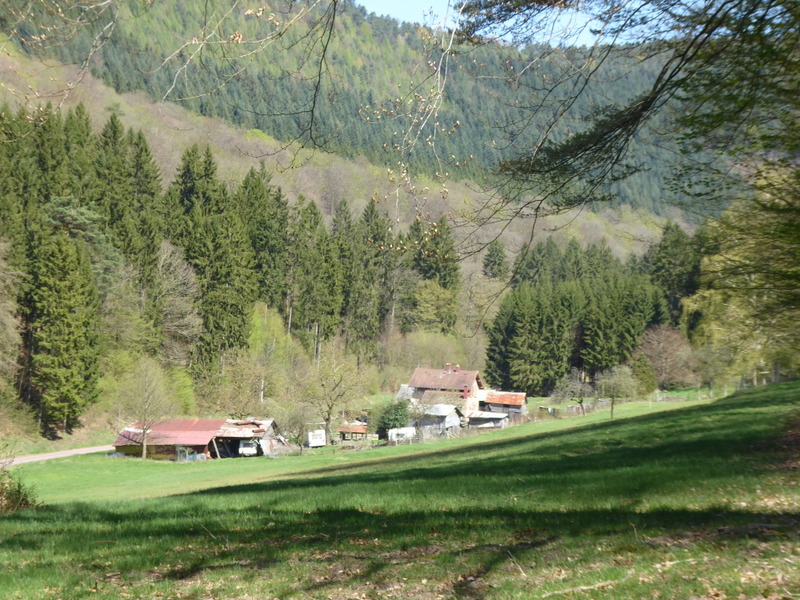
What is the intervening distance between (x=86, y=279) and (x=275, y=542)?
4214 centimetres

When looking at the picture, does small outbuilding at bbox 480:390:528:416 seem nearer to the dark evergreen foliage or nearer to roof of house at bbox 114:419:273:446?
the dark evergreen foliage

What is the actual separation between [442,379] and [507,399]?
268 inches

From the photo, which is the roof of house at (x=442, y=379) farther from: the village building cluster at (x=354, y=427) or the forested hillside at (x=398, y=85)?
→ the forested hillside at (x=398, y=85)

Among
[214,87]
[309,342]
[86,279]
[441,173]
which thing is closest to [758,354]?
[441,173]

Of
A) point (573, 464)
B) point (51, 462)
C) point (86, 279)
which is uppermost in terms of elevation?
point (86, 279)

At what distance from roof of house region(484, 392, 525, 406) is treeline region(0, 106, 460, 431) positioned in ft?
29.1

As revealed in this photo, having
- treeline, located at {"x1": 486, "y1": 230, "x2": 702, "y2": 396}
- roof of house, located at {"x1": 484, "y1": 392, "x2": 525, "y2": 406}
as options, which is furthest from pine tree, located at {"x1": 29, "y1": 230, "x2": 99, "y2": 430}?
treeline, located at {"x1": 486, "y1": 230, "x2": 702, "y2": 396}

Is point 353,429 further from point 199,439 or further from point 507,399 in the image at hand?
point 507,399

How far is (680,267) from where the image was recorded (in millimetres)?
14547

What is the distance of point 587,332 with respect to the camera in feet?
Result: 240

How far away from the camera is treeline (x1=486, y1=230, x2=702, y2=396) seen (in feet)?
229

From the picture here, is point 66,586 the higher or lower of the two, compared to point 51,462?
higher

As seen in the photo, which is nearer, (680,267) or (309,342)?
(680,267)

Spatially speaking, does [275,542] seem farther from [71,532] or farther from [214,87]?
[214,87]
